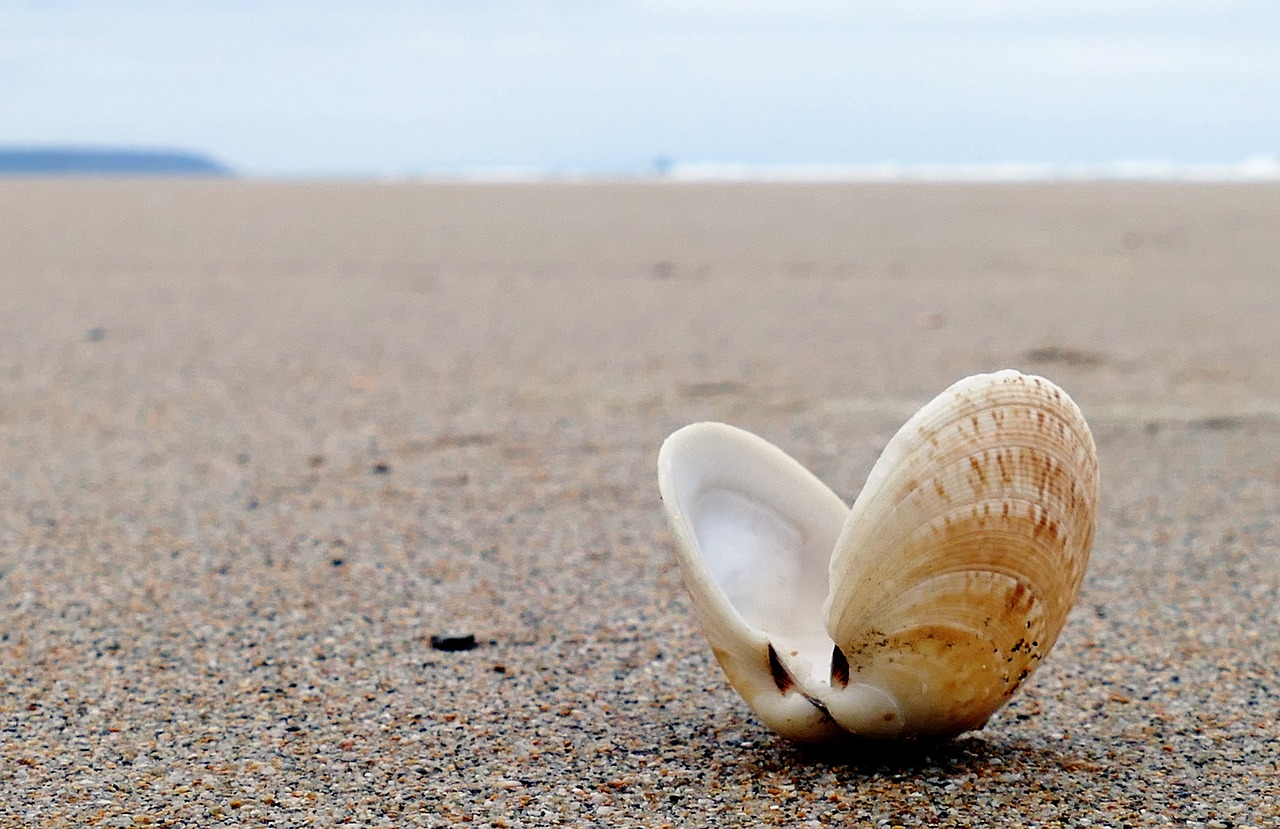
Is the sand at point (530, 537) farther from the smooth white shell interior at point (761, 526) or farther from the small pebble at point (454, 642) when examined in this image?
the smooth white shell interior at point (761, 526)

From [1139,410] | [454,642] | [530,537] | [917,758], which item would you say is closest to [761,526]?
[917,758]

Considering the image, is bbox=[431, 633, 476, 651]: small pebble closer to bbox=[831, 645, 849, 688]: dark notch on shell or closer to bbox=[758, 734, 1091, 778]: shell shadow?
bbox=[758, 734, 1091, 778]: shell shadow

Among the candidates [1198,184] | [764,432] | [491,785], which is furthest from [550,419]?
[1198,184]

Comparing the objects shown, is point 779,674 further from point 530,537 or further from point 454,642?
point 530,537

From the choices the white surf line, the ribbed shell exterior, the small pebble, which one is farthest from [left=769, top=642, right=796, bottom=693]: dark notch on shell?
the white surf line

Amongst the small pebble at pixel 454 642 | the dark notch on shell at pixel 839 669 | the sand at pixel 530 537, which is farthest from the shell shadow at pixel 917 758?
the small pebble at pixel 454 642
